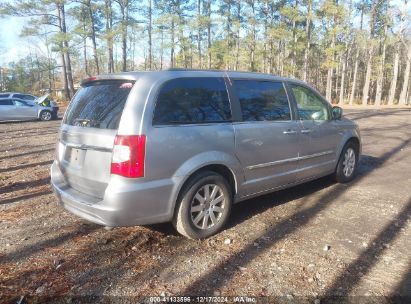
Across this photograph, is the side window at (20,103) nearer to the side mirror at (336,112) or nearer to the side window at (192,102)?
Result: the side mirror at (336,112)

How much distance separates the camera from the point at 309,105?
5.59m

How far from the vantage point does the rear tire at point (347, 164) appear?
620 centimetres

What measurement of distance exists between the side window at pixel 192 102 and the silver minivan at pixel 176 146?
0.04 feet

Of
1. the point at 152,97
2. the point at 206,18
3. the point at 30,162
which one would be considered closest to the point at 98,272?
the point at 152,97

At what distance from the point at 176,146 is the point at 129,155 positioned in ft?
1.61

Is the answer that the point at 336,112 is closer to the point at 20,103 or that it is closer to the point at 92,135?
the point at 92,135

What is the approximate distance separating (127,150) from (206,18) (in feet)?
133

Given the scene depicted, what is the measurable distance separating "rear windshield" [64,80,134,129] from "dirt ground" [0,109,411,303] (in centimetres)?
130

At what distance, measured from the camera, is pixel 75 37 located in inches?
1292

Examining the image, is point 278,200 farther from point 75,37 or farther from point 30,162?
point 75,37

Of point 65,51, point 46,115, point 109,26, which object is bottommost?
point 46,115

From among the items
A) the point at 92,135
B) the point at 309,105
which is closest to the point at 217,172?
the point at 92,135

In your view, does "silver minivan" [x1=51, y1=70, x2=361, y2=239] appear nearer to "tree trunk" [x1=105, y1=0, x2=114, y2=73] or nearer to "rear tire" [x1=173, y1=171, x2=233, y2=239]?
"rear tire" [x1=173, y1=171, x2=233, y2=239]

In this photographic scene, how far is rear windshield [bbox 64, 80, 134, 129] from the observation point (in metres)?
3.68
